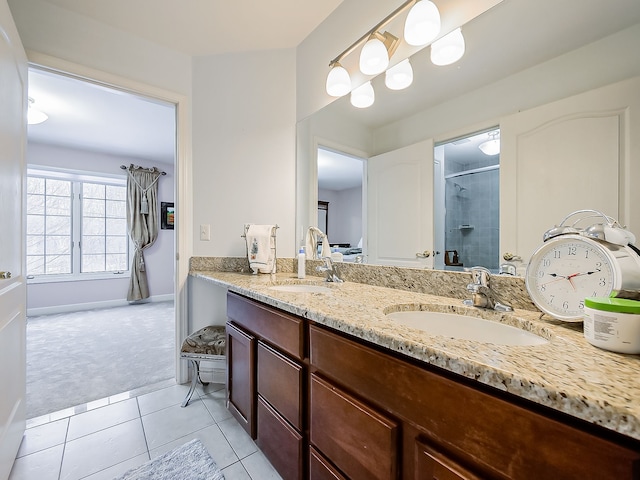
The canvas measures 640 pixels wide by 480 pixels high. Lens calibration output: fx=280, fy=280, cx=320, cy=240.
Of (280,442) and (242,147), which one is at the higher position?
(242,147)

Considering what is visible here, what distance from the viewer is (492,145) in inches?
41.0

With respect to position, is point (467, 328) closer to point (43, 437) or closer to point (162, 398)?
point (162, 398)

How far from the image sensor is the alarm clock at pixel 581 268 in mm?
656

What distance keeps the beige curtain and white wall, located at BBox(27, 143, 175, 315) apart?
13 cm

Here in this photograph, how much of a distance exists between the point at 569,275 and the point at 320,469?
→ 93 centimetres

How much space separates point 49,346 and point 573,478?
3877 millimetres

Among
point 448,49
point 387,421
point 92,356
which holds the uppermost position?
point 448,49

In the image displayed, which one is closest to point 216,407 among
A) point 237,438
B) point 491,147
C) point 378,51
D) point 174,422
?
point 174,422

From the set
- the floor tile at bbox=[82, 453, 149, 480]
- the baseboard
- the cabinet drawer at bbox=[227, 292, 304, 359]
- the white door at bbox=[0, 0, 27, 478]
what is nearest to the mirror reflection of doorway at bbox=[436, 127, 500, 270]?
the cabinet drawer at bbox=[227, 292, 304, 359]

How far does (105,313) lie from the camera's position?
4051 mm

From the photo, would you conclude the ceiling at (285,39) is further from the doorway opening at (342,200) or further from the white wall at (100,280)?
the white wall at (100,280)

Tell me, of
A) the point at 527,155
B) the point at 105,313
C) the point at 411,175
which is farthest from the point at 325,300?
the point at 105,313

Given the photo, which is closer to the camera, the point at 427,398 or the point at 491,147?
the point at 427,398

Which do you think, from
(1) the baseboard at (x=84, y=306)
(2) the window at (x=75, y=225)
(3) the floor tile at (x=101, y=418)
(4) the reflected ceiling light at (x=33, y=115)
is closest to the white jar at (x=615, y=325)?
(3) the floor tile at (x=101, y=418)
